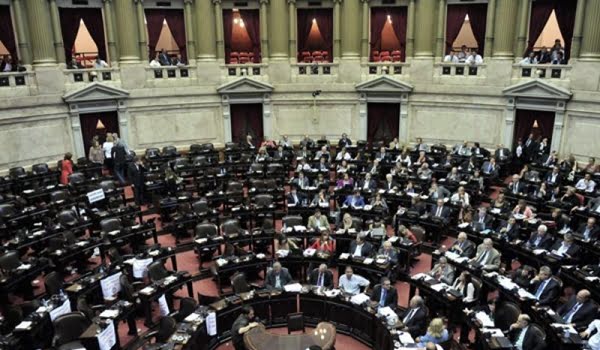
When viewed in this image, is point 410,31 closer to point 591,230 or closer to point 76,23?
point 591,230

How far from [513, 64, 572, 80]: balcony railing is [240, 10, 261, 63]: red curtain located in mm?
12429

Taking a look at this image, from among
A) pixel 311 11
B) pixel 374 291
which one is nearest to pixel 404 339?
pixel 374 291

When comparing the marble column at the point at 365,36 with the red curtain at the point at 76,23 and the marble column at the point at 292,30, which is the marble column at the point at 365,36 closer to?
the marble column at the point at 292,30

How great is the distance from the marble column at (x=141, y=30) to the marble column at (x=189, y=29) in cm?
197

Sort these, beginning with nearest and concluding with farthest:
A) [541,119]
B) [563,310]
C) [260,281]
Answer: [563,310], [260,281], [541,119]

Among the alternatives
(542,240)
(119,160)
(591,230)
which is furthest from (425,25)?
(119,160)

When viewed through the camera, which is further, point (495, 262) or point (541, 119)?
point (541, 119)

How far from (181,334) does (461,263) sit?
7001 millimetres

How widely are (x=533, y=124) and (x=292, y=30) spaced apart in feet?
40.3

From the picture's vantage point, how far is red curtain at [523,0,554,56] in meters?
21.9

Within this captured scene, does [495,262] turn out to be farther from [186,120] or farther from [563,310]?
[186,120]

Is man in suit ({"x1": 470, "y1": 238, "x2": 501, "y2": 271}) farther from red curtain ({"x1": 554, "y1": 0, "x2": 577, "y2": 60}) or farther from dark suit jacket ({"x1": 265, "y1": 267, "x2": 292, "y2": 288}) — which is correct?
red curtain ({"x1": 554, "y1": 0, "x2": 577, "y2": 60})

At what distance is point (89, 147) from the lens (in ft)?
76.1

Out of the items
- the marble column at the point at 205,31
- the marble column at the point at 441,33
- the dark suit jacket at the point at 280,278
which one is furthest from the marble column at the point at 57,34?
the marble column at the point at 441,33
